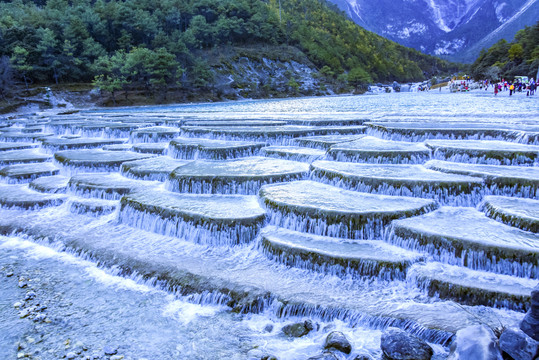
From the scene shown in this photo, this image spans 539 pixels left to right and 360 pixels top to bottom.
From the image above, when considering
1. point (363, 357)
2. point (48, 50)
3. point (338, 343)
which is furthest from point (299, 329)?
point (48, 50)

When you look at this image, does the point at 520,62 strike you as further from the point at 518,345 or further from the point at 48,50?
the point at 518,345

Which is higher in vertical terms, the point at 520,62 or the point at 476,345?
the point at 520,62

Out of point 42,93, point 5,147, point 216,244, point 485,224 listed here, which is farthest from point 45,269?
point 42,93

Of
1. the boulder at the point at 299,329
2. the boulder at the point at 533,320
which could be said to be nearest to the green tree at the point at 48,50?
the boulder at the point at 299,329

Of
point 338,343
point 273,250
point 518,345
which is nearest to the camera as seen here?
point 518,345

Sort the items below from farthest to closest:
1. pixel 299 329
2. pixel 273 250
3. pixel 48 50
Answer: pixel 48 50 → pixel 273 250 → pixel 299 329

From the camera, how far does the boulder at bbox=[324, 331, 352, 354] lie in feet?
15.9

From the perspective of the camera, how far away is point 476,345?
4105 millimetres

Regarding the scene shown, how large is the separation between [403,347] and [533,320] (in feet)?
4.81

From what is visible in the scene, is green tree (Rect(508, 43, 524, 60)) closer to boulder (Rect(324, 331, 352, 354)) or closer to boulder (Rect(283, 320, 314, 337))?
boulder (Rect(283, 320, 314, 337))

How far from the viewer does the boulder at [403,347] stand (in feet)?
15.0

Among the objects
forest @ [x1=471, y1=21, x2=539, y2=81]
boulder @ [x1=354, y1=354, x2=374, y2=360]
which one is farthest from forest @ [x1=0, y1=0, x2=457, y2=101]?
boulder @ [x1=354, y1=354, x2=374, y2=360]

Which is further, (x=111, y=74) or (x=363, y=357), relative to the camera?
(x=111, y=74)

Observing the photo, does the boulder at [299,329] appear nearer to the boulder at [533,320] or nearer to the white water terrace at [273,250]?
the white water terrace at [273,250]
